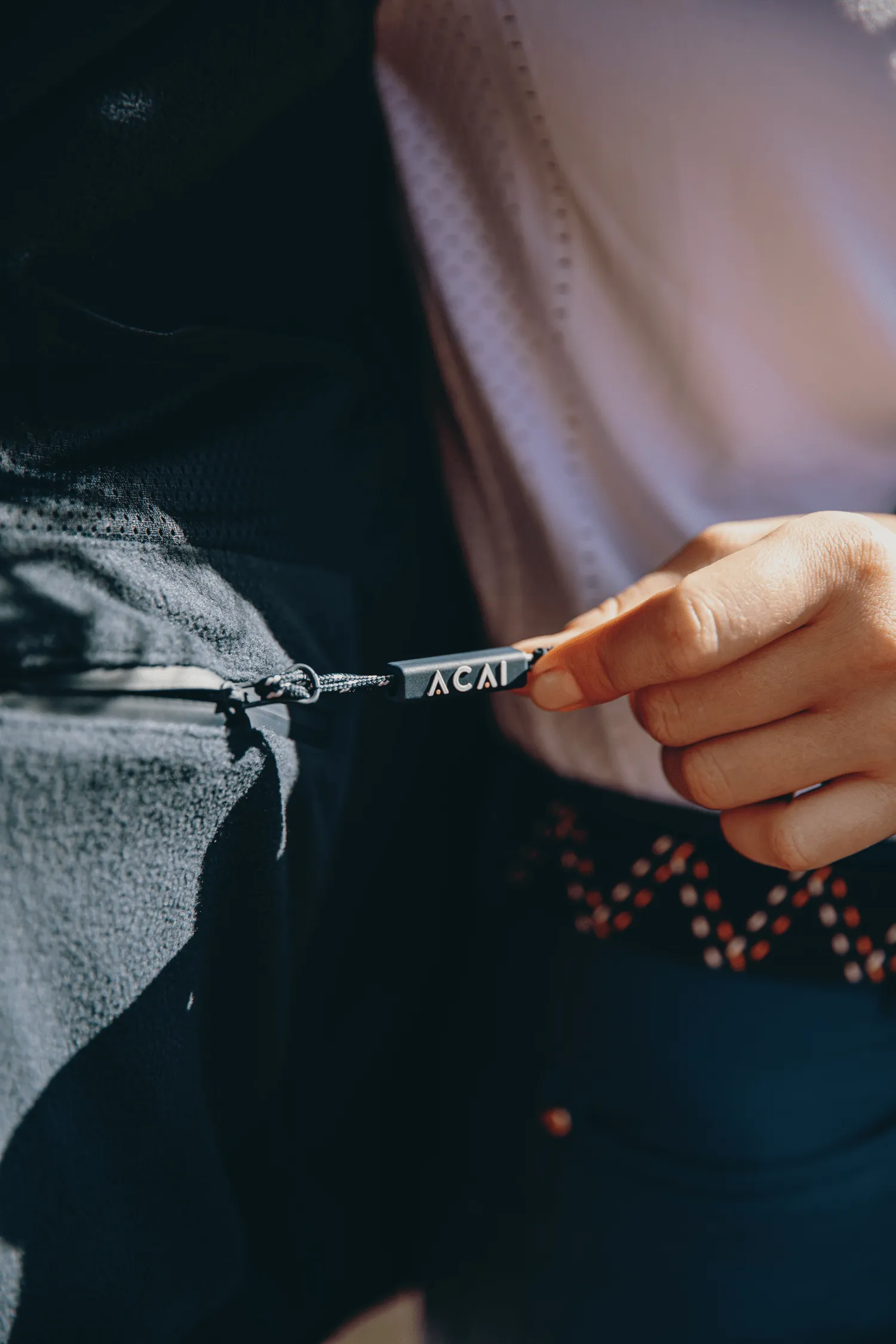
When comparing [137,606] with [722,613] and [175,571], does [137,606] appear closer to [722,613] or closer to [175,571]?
[175,571]

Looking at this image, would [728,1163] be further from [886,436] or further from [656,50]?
[656,50]

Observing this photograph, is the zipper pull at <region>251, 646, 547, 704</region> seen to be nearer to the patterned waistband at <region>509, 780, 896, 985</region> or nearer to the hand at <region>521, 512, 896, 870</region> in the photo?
the hand at <region>521, 512, 896, 870</region>

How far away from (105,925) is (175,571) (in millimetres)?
130

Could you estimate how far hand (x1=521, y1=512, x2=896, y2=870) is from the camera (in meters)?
0.39

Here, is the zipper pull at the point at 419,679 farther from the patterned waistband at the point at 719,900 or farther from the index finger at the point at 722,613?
the patterned waistband at the point at 719,900

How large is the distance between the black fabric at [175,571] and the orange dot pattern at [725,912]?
0.17 meters

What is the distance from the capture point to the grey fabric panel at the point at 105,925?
11.7 inches

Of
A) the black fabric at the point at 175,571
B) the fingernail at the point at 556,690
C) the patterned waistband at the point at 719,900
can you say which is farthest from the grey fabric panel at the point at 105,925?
the patterned waistband at the point at 719,900

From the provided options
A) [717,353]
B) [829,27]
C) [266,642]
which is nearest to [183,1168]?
[266,642]

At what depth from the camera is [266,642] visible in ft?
1.25

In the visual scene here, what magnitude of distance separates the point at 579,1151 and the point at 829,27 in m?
0.61

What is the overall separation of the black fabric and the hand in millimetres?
137

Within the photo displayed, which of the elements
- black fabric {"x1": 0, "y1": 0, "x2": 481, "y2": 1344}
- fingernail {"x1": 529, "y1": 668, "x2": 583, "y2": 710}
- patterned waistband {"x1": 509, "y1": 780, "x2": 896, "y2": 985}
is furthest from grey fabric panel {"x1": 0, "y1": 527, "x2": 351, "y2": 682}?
patterned waistband {"x1": 509, "y1": 780, "x2": 896, "y2": 985}

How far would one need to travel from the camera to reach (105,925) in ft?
1.07
